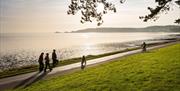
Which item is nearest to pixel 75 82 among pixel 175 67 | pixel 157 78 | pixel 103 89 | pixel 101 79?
pixel 101 79

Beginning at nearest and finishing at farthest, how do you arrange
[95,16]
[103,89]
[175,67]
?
[103,89] < [95,16] < [175,67]

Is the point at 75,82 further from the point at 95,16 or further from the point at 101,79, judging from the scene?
the point at 95,16

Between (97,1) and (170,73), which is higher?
(97,1)

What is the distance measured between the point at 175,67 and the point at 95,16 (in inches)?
231

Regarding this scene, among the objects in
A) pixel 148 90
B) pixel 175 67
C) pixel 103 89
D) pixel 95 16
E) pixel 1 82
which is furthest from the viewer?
pixel 1 82

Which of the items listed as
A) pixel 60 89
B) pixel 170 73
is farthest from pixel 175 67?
pixel 60 89

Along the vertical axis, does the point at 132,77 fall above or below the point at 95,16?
below

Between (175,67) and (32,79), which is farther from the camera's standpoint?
(32,79)

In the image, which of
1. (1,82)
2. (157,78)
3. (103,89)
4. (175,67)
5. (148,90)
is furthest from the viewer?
(1,82)

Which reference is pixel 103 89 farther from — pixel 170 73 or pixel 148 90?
pixel 170 73

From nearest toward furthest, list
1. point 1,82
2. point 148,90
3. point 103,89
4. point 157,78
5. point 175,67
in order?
point 148,90 → point 103,89 → point 157,78 → point 175,67 → point 1,82

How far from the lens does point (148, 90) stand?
483 inches

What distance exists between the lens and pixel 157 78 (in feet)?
47.7

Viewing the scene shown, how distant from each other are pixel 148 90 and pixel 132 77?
125 inches
